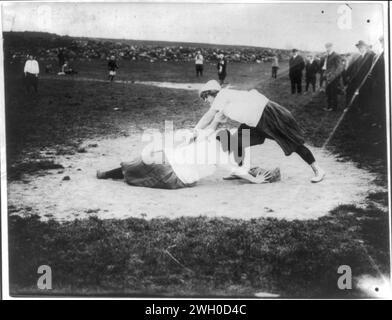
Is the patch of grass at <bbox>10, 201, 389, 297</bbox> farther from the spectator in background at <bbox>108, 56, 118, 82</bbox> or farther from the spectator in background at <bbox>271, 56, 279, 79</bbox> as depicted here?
the spectator in background at <bbox>108, 56, 118, 82</bbox>

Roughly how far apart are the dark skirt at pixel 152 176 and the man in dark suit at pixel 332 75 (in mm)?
2231

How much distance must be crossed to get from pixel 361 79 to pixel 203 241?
2.95m

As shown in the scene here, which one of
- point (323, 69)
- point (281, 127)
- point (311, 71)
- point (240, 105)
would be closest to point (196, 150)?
point (240, 105)

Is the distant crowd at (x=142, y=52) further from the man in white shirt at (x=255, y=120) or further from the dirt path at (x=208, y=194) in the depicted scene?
the dirt path at (x=208, y=194)

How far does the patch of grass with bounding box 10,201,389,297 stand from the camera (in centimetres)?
600

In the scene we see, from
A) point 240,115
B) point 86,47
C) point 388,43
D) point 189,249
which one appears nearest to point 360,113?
point 388,43

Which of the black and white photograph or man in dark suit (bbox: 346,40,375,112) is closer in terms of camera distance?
the black and white photograph

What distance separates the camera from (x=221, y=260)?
19.8ft

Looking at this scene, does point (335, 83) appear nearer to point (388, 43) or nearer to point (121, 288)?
point (388, 43)

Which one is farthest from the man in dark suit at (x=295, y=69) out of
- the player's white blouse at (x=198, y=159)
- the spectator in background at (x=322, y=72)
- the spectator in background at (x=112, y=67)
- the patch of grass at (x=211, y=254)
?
the spectator in background at (x=112, y=67)

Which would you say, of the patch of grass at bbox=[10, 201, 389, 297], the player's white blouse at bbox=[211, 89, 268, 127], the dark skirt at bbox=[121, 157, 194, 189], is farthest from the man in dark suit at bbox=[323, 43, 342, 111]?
the dark skirt at bbox=[121, 157, 194, 189]

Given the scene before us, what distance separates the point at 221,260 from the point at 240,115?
184 cm

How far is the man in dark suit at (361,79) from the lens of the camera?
6.53 m

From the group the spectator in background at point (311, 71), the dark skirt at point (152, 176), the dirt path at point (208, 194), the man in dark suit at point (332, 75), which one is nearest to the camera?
the dirt path at point (208, 194)
